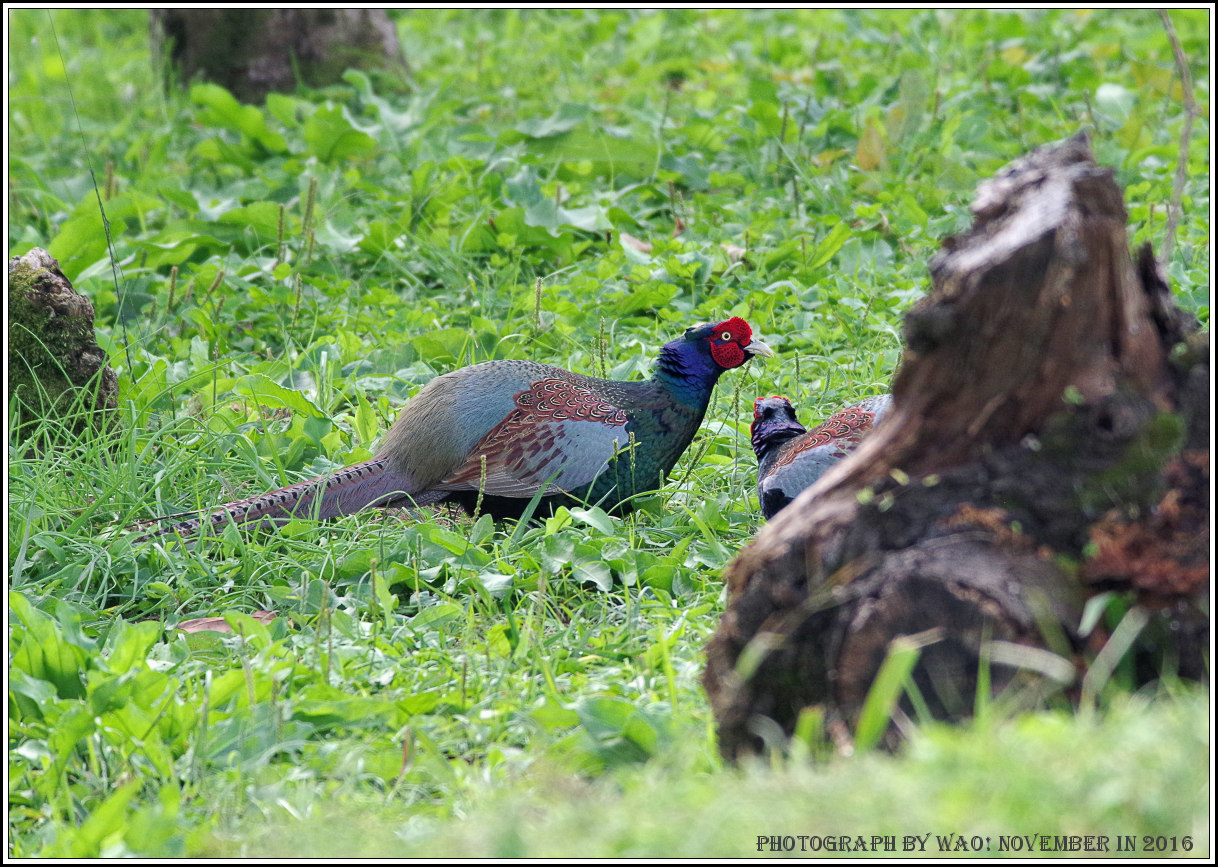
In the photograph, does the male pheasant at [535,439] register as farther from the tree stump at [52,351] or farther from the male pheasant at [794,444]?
the tree stump at [52,351]

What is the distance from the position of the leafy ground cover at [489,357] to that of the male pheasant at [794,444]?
20 centimetres

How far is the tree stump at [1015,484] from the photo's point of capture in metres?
2.10

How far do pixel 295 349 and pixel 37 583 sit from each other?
189 cm

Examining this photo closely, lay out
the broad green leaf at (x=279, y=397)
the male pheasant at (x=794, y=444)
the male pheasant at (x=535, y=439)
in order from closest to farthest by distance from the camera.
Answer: the male pheasant at (x=794, y=444)
the male pheasant at (x=535, y=439)
the broad green leaf at (x=279, y=397)

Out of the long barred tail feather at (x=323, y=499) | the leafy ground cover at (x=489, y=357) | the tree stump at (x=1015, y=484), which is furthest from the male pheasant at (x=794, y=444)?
the tree stump at (x=1015, y=484)

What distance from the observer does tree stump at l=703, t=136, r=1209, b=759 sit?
2.10 m

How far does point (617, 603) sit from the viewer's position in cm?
351

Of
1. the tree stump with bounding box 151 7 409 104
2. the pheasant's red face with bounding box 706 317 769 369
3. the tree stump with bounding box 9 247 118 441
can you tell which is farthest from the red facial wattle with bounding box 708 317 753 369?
the tree stump with bounding box 151 7 409 104

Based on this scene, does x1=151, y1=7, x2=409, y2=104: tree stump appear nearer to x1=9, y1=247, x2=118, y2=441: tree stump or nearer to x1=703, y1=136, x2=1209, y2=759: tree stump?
x1=9, y1=247, x2=118, y2=441: tree stump

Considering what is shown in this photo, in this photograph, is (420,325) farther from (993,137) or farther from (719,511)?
(993,137)

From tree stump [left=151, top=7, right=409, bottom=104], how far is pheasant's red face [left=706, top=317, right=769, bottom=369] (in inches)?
183

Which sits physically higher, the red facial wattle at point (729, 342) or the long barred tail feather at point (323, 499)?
the red facial wattle at point (729, 342)

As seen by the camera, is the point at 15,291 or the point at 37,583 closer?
the point at 37,583

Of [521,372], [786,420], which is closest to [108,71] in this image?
[521,372]
